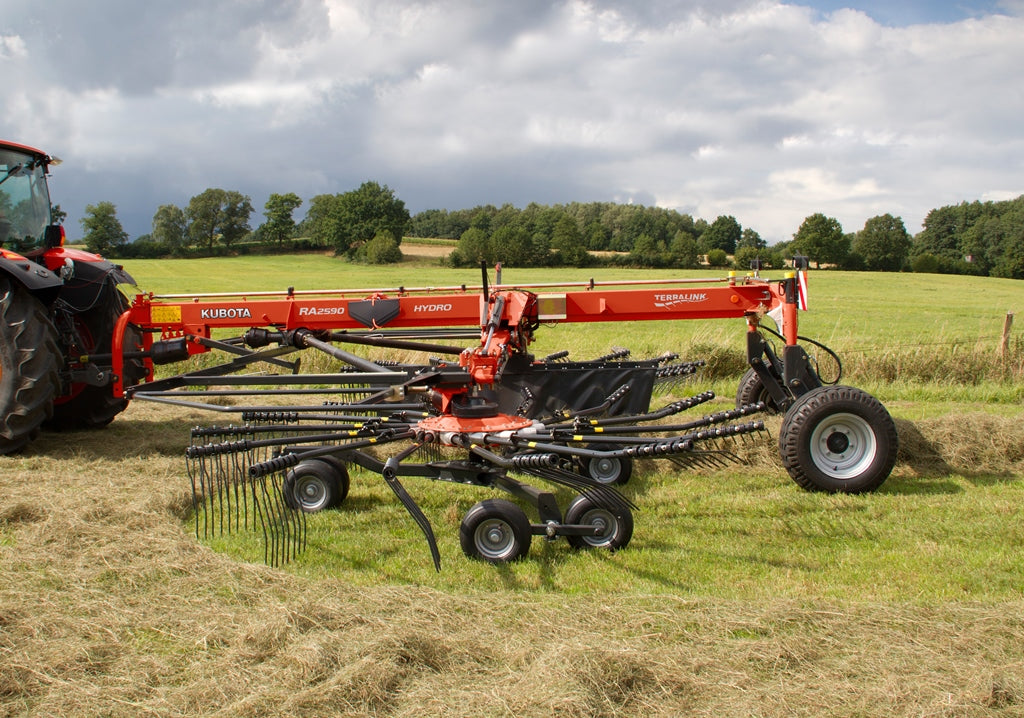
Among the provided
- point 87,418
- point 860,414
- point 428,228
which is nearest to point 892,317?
point 860,414

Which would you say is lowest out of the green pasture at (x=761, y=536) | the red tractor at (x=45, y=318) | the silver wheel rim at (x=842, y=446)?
the green pasture at (x=761, y=536)

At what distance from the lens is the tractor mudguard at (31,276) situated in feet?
19.2

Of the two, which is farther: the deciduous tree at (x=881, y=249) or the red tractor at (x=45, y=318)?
the deciduous tree at (x=881, y=249)

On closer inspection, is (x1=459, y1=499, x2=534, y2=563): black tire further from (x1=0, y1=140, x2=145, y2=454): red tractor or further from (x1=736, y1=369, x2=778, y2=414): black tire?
(x1=0, y1=140, x2=145, y2=454): red tractor

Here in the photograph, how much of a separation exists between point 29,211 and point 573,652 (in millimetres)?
6162

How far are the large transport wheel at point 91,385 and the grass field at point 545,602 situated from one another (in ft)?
2.29

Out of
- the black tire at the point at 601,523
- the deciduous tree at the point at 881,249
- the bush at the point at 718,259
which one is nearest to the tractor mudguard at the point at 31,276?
the black tire at the point at 601,523

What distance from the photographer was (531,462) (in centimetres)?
402

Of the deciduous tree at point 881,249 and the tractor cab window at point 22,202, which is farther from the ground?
the deciduous tree at point 881,249

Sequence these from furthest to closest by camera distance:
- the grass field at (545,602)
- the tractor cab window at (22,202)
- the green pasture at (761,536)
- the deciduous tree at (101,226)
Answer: the deciduous tree at (101,226) < the tractor cab window at (22,202) < the green pasture at (761,536) < the grass field at (545,602)

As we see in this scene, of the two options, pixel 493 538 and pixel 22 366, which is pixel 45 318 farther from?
pixel 493 538

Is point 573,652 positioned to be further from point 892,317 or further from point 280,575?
point 892,317

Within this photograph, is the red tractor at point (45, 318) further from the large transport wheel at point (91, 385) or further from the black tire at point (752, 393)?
the black tire at point (752, 393)

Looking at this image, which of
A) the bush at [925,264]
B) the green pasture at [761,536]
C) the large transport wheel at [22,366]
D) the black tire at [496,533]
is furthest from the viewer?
the bush at [925,264]
